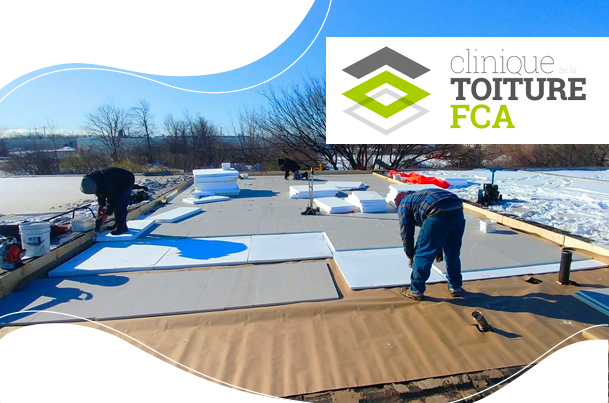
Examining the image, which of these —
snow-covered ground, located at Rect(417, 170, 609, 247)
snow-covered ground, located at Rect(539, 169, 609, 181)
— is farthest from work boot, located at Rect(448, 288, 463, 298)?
snow-covered ground, located at Rect(539, 169, 609, 181)

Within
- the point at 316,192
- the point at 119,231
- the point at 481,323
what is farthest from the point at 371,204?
the point at 119,231

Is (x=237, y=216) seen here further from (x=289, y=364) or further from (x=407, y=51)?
(x=407, y=51)

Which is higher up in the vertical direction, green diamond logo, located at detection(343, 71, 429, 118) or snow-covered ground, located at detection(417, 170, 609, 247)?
green diamond logo, located at detection(343, 71, 429, 118)

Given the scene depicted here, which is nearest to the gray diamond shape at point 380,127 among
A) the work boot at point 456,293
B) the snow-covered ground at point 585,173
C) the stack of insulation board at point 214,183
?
the stack of insulation board at point 214,183

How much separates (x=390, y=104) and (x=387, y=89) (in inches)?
27.1

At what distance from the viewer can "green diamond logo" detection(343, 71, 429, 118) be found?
805cm

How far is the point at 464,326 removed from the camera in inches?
90.5

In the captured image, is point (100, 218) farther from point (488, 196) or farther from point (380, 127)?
point (380, 127)

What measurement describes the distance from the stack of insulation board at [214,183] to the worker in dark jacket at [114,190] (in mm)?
2938

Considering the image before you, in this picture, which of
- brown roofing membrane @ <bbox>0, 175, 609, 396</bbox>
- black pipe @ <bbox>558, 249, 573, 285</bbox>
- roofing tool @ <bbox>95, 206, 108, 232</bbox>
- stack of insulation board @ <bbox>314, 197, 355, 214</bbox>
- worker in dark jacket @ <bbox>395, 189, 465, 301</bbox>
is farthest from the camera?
stack of insulation board @ <bbox>314, 197, 355, 214</bbox>

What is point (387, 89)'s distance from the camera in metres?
8.06

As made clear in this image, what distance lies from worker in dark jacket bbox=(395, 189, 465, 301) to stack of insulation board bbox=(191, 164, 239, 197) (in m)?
5.56

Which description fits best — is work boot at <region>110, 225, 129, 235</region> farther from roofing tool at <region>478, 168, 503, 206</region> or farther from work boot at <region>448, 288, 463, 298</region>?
roofing tool at <region>478, 168, 503, 206</region>

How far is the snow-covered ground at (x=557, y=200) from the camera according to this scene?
5207 millimetres
